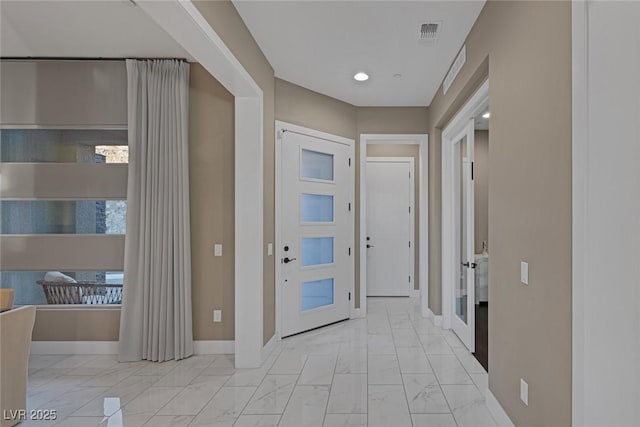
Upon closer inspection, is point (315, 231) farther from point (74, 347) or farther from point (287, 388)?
point (74, 347)

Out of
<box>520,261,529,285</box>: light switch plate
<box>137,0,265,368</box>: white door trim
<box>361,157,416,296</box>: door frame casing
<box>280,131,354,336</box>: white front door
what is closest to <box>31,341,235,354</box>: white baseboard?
<box>137,0,265,368</box>: white door trim

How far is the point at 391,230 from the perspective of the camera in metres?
6.45

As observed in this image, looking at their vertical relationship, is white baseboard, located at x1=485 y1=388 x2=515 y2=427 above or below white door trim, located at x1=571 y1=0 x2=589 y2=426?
below

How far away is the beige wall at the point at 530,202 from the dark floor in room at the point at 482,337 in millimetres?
980

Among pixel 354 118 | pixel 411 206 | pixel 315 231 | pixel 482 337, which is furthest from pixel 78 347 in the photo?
pixel 411 206

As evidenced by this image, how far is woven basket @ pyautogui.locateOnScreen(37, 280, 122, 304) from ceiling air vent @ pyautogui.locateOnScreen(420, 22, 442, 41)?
12.2 feet

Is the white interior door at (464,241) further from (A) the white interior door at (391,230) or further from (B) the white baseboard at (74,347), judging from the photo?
(B) the white baseboard at (74,347)

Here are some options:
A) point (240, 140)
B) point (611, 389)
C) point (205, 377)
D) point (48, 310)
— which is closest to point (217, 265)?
point (205, 377)

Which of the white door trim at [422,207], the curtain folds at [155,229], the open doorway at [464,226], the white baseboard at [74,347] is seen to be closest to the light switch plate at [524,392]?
the open doorway at [464,226]

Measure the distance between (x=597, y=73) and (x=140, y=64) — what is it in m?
3.63

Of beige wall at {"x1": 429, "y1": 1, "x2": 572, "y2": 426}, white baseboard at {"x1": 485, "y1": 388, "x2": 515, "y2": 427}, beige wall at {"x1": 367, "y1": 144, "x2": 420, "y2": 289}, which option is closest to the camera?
beige wall at {"x1": 429, "y1": 1, "x2": 572, "y2": 426}

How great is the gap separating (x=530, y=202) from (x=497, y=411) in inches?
56.6

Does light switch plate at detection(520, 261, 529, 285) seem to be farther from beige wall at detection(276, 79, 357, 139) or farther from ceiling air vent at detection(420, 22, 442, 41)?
beige wall at detection(276, 79, 357, 139)

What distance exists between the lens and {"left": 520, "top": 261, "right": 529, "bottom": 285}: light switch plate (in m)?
1.97
